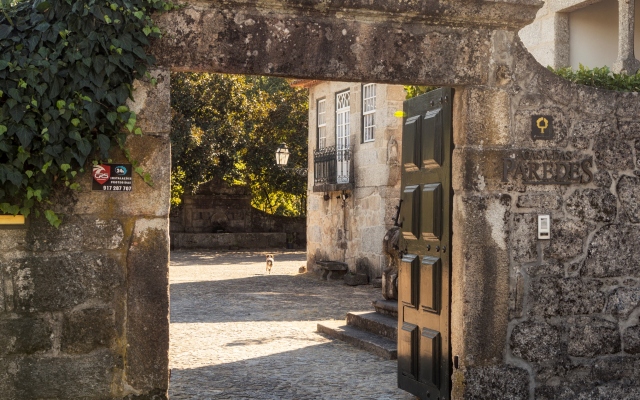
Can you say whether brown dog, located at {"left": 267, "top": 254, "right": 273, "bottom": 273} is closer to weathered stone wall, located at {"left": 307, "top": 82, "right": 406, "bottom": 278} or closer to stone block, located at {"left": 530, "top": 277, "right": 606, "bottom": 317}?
weathered stone wall, located at {"left": 307, "top": 82, "right": 406, "bottom": 278}

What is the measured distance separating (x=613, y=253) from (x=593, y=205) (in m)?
0.36

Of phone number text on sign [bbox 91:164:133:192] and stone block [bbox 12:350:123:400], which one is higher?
phone number text on sign [bbox 91:164:133:192]

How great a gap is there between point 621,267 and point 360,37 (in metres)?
2.41

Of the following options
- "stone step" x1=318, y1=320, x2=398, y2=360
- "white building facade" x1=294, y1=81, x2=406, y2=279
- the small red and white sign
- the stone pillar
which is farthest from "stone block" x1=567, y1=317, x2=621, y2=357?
"white building facade" x1=294, y1=81, x2=406, y2=279

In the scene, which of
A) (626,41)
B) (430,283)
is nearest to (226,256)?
(626,41)

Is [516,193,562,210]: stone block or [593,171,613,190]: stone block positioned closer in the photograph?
[516,193,562,210]: stone block

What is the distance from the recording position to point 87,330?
4.85 m

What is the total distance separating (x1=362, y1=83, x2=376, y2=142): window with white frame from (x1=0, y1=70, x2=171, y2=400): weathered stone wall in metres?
11.2

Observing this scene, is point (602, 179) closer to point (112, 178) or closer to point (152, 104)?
point (152, 104)

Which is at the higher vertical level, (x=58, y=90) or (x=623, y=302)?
(x=58, y=90)

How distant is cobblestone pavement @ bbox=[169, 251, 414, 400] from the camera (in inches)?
272

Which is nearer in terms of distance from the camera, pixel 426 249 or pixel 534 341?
pixel 534 341

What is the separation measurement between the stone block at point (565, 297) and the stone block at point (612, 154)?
0.81 m

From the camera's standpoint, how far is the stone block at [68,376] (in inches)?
187
